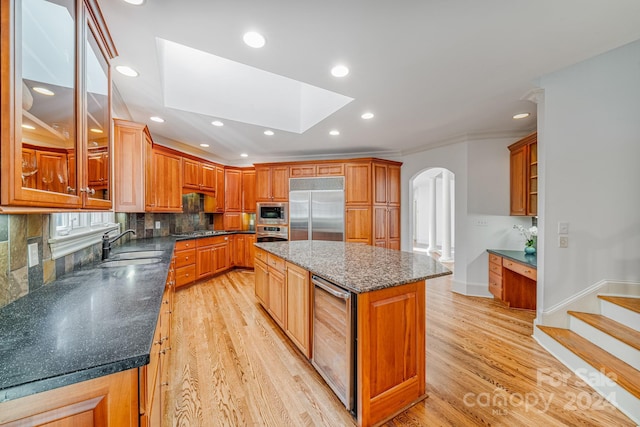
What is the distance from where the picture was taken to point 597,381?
6.04ft

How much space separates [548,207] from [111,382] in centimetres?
337

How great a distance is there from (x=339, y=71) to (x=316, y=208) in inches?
116

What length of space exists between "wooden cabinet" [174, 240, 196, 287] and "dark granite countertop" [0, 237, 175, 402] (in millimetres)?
2413

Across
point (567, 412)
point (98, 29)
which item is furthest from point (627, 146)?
point (98, 29)

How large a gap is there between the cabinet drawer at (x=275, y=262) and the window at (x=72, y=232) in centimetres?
160

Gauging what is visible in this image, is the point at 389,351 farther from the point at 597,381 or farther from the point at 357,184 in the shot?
the point at 357,184

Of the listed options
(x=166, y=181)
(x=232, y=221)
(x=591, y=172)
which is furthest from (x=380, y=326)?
(x=232, y=221)

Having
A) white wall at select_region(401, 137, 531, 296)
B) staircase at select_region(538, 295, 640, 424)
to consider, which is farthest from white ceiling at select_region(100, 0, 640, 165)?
staircase at select_region(538, 295, 640, 424)

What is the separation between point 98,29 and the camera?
1.37 m

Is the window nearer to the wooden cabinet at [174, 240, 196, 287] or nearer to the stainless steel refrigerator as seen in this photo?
the wooden cabinet at [174, 240, 196, 287]

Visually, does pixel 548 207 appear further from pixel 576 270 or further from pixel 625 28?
pixel 625 28

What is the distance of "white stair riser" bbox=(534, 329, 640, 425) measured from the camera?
1.61 m

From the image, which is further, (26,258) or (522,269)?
(522,269)

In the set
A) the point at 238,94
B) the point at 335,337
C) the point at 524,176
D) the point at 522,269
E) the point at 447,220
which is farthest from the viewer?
the point at 447,220
